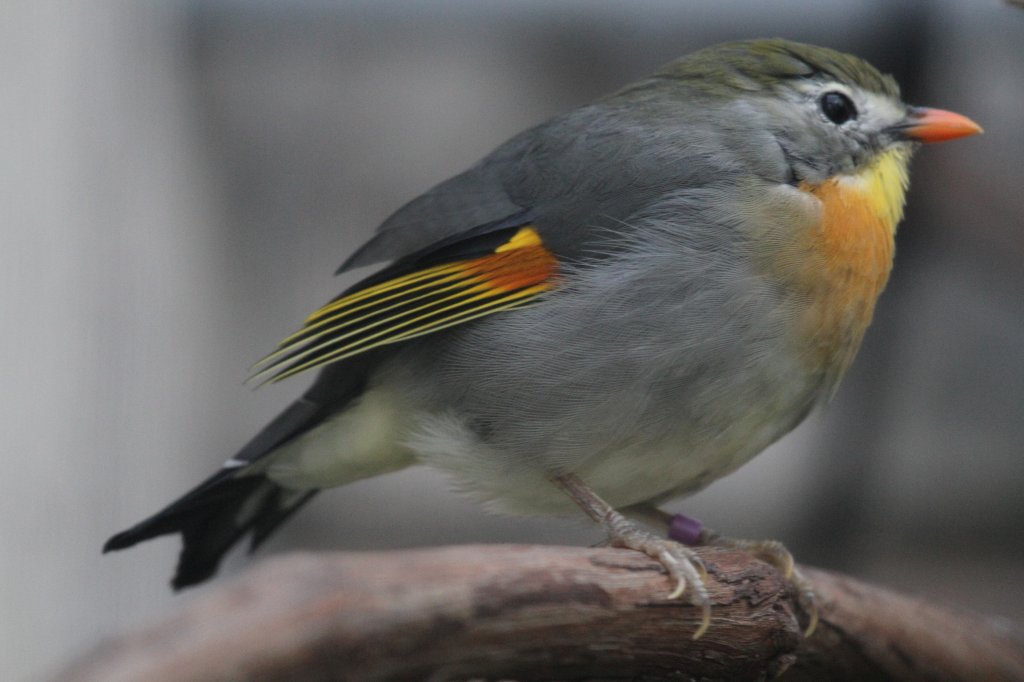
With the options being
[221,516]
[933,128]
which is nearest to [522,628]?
[221,516]

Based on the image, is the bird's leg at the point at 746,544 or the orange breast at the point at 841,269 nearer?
the bird's leg at the point at 746,544

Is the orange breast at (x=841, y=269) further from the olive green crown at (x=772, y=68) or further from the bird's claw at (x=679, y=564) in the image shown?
the bird's claw at (x=679, y=564)

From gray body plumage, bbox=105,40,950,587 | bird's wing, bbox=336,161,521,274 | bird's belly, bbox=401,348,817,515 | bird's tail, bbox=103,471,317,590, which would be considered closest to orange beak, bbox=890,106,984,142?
gray body plumage, bbox=105,40,950,587

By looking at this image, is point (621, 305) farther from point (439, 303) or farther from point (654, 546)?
point (654, 546)

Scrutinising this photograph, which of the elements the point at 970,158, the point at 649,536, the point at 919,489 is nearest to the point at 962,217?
the point at 970,158

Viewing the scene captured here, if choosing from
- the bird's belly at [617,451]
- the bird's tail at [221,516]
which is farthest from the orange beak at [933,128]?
the bird's tail at [221,516]

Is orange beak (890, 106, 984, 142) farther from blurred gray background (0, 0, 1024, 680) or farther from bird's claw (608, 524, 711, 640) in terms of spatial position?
blurred gray background (0, 0, 1024, 680)

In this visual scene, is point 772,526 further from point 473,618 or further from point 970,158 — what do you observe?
point 473,618
